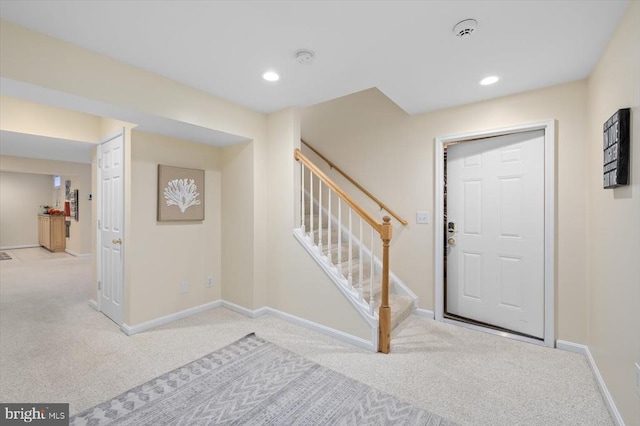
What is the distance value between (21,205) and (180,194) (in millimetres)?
8937

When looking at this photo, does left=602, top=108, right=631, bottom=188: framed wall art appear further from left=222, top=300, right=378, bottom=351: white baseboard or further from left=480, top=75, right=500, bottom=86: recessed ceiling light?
left=222, top=300, right=378, bottom=351: white baseboard

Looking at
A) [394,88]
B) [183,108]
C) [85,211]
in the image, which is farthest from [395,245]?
[85,211]

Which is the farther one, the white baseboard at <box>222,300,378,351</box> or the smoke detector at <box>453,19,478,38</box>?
the white baseboard at <box>222,300,378,351</box>

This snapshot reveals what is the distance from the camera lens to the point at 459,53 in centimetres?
197

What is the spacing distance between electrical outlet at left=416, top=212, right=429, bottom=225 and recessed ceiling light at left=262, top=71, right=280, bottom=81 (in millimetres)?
2013

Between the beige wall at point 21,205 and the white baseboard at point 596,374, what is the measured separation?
40.4ft

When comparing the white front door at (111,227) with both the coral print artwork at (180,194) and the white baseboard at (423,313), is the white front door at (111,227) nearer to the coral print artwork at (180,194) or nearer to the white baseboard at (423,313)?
the coral print artwork at (180,194)

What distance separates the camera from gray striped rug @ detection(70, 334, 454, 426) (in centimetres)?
161

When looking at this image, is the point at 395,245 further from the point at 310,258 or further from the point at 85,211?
the point at 85,211

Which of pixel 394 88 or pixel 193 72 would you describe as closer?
pixel 193 72

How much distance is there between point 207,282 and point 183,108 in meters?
1.98

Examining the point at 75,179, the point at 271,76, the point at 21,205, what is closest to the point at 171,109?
the point at 271,76

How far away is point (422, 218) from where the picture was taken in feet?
10.3

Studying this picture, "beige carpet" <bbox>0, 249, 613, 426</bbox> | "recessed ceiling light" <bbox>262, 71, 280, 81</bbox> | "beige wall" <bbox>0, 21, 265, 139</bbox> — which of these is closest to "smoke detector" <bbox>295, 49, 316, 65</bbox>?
"recessed ceiling light" <bbox>262, 71, 280, 81</bbox>
